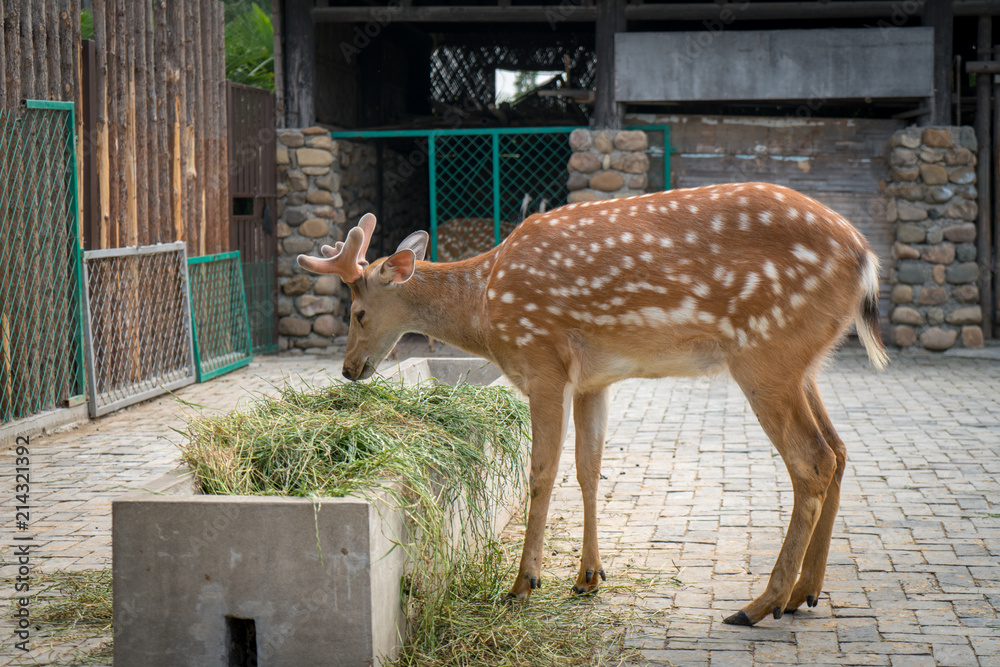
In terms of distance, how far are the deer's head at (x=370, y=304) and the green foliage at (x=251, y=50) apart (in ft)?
43.2

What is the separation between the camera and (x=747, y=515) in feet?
18.5

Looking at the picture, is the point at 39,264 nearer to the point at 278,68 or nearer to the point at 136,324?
the point at 136,324

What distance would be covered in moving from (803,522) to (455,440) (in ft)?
5.02

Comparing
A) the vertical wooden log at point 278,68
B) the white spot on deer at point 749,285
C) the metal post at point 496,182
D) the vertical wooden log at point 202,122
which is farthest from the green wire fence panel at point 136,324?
the white spot on deer at point 749,285

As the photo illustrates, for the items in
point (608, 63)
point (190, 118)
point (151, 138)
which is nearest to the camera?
point (151, 138)

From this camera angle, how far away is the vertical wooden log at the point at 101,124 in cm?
858

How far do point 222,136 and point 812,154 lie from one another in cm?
703

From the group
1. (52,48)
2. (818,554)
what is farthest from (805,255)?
(52,48)

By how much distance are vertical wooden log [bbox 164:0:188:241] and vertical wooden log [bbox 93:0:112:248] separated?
1.07 meters

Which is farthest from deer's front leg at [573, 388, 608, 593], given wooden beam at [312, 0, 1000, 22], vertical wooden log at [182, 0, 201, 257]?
wooden beam at [312, 0, 1000, 22]

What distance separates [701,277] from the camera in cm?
421

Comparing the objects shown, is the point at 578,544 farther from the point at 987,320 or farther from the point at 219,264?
the point at 987,320

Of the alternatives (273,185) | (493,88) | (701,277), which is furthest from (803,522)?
(493,88)

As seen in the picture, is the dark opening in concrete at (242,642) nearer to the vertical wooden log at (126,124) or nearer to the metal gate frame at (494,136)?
the vertical wooden log at (126,124)
